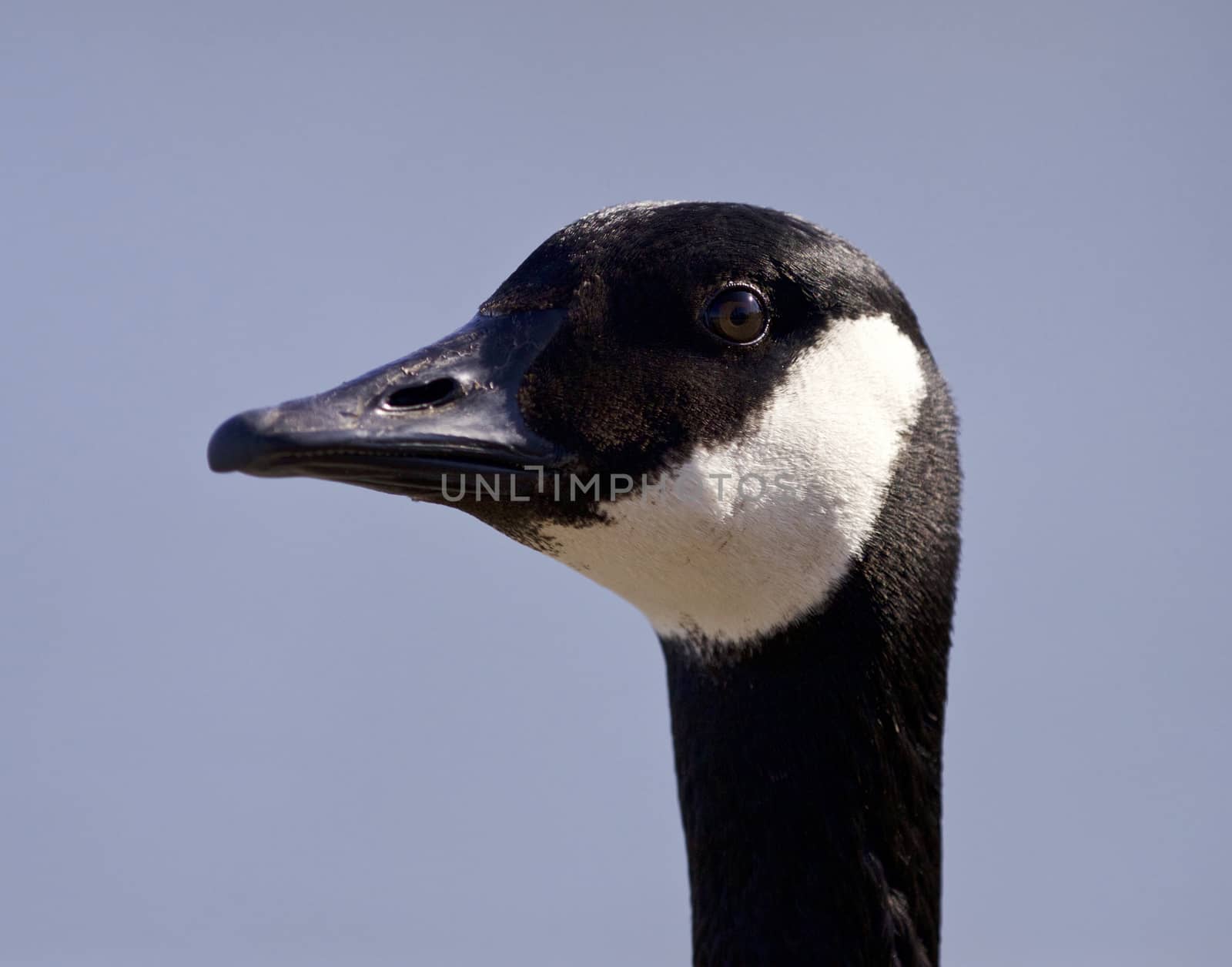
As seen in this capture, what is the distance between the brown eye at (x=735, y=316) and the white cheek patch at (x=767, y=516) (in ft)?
0.43

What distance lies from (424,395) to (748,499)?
768mm

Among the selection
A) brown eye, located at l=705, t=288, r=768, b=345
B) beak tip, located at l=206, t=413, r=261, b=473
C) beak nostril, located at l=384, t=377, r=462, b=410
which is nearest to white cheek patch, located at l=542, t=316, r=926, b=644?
brown eye, located at l=705, t=288, r=768, b=345

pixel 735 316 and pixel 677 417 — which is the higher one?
pixel 735 316

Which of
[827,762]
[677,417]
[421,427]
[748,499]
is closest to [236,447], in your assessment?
[421,427]

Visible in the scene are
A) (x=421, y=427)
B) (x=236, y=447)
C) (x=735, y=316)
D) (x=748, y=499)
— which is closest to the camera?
(x=236, y=447)

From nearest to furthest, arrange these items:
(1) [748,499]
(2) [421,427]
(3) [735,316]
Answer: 1. (2) [421,427]
2. (1) [748,499]
3. (3) [735,316]

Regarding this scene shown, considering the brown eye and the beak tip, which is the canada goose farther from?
the beak tip

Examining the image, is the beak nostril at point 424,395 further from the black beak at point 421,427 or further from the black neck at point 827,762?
the black neck at point 827,762

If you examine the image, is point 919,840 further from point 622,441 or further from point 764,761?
point 622,441

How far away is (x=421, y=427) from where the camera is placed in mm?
2654

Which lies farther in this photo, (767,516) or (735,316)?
(735,316)

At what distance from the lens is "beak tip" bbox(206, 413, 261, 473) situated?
8.13 ft

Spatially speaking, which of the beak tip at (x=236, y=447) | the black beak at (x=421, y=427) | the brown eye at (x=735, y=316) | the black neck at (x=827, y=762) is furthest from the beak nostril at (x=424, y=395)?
the black neck at (x=827, y=762)

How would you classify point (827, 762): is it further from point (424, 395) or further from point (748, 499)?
point (424, 395)
